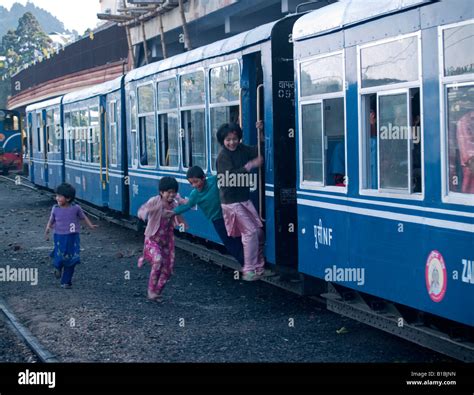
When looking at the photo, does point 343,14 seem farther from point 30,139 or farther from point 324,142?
point 30,139

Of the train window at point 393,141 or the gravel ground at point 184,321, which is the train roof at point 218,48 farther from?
the gravel ground at point 184,321

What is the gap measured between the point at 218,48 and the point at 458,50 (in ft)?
18.6

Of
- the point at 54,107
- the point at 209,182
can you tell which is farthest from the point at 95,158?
the point at 209,182

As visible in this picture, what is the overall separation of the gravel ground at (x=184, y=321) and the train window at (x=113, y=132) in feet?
14.8

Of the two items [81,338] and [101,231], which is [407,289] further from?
[101,231]

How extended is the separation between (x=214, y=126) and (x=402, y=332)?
5.06m

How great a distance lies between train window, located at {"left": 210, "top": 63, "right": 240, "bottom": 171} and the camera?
37.3ft

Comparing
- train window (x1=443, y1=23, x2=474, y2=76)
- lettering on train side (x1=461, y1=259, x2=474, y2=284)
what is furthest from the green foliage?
lettering on train side (x1=461, y1=259, x2=474, y2=284)

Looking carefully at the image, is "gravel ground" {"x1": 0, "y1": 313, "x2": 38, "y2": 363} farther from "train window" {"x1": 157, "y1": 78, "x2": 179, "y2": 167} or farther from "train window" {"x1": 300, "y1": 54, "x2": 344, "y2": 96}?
"train window" {"x1": 157, "y1": 78, "x2": 179, "y2": 167}

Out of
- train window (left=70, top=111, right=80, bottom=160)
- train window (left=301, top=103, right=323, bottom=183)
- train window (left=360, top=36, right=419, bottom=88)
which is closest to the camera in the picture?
train window (left=360, top=36, right=419, bottom=88)

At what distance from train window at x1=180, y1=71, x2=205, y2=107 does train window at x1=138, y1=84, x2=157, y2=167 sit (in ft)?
6.70

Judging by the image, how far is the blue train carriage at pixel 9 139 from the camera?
44.8 meters

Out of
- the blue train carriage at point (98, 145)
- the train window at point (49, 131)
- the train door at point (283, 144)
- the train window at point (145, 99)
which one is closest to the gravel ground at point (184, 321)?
the train door at point (283, 144)

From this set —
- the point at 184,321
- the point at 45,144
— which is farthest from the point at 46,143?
the point at 184,321
